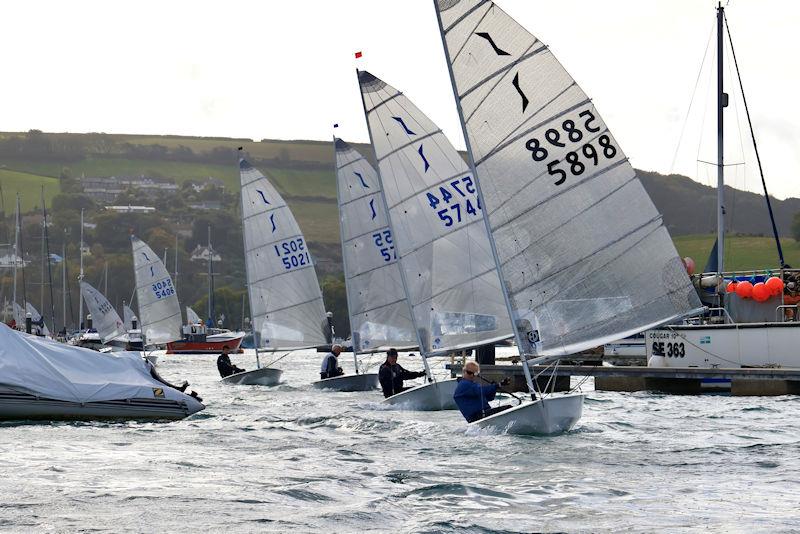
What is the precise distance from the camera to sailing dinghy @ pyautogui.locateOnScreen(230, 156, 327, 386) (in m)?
42.9

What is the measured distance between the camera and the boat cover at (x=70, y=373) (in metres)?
23.7

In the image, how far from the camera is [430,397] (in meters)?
26.3

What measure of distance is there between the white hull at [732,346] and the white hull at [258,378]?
12.3 metres

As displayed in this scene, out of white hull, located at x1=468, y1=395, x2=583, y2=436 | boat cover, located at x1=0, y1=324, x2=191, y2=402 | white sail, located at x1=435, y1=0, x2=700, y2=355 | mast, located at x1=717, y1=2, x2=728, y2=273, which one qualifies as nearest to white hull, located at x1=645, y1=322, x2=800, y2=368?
mast, located at x1=717, y1=2, x2=728, y2=273

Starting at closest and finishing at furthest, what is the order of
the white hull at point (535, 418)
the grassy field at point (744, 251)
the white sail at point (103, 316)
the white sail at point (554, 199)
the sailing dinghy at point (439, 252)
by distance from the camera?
the white hull at point (535, 418) < the white sail at point (554, 199) < the sailing dinghy at point (439, 252) < the white sail at point (103, 316) < the grassy field at point (744, 251)

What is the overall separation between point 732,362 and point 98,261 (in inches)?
6180

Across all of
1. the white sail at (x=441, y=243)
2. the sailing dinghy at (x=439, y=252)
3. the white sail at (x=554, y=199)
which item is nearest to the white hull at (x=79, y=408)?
the sailing dinghy at (x=439, y=252)

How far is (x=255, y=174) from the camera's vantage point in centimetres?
4362

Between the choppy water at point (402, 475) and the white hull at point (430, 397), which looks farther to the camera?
the white hull at point (430, 397)

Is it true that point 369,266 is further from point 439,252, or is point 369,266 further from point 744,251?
point 744,251

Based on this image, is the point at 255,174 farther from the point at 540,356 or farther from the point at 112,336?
the point at 112,336

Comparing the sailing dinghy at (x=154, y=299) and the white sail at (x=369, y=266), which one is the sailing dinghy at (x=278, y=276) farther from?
the sailing dinghy at (x=154, y=299)

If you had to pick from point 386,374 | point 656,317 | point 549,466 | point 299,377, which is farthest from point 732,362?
point 299,377

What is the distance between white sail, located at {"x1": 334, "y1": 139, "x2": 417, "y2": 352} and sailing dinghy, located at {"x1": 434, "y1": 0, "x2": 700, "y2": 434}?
1592 cm
